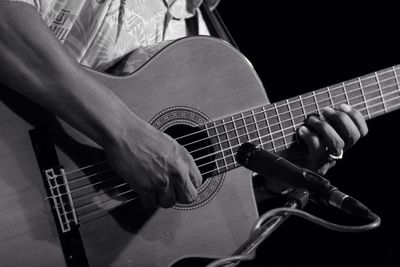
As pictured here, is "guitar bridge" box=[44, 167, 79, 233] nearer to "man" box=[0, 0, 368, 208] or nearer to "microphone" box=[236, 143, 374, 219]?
"man" box=[0, 0, 368, 208]

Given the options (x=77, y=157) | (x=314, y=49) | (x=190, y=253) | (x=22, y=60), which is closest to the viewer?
(x=22, y=60)

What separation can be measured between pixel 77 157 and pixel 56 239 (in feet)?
0.67

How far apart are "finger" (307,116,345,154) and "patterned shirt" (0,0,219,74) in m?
0.50

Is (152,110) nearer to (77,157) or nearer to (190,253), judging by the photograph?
(77,157)

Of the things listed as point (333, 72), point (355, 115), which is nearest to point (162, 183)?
point (355, 115)

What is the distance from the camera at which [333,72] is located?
181cm

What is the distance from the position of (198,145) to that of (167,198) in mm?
209

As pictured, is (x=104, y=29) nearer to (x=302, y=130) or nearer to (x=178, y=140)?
(x=178, y=140)

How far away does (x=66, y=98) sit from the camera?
1.07m

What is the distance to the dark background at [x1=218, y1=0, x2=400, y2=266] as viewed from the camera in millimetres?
1762

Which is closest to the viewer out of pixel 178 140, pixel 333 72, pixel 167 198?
pixel 167 198

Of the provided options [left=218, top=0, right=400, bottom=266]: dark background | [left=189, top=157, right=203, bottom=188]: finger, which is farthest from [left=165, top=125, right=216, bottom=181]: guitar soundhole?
[left=218, top=0, right=400, bottom=266]: dark background

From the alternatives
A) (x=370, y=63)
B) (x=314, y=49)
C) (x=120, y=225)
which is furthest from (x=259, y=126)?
(x=370, y=63)

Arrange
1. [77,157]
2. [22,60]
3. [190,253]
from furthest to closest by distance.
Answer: [190,253], [77,157], [22,60]
